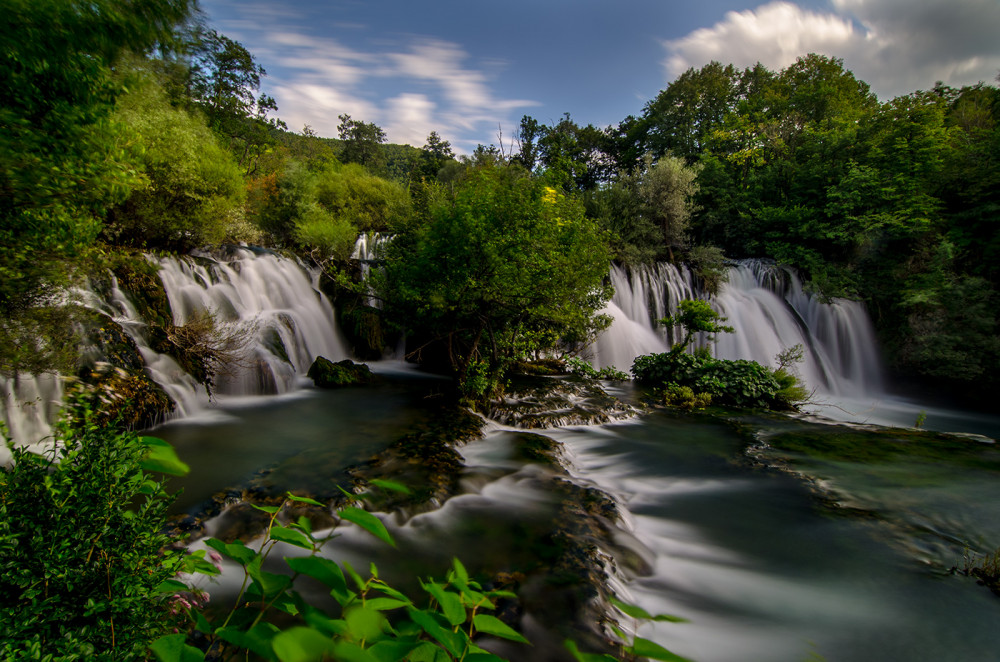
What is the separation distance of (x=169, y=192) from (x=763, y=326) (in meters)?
20.4

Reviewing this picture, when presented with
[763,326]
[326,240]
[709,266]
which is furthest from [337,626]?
[709,266]

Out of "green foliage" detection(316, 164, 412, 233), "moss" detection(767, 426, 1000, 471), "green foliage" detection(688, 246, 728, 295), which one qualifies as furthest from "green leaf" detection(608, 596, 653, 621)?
"green foliage" detection(316, 164, 412, 233)

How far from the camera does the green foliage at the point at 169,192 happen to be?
10.6 m

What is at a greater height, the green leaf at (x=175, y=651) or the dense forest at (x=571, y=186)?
the dense forest at (x=571, y=186)

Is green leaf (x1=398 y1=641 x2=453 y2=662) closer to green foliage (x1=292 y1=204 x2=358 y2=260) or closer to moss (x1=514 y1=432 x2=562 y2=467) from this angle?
moss (x1=514 y1=432 x2=562 y2=467)

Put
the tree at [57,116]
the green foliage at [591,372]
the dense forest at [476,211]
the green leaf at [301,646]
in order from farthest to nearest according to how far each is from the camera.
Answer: the green foliage at [591,372], the dense forest at [476,211], the tree at [57,116], the green leaf at [301,646]

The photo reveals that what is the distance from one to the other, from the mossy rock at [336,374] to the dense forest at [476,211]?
5.76 feet

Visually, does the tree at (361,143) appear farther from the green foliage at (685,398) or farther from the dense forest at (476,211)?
the green foliage at (685,398)

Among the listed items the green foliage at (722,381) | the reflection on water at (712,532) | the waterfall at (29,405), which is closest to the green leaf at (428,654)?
the reflection on water at (712,532)

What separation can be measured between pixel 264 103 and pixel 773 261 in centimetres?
3329

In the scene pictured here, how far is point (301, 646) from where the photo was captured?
67cm

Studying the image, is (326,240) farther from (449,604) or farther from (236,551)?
(449,604)

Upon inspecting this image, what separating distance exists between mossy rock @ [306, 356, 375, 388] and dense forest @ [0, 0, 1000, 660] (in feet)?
5.76

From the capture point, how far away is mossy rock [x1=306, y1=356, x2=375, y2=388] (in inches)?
419
